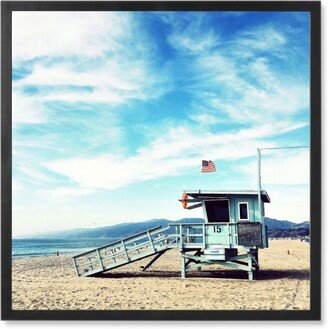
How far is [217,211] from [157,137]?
230 centimetres

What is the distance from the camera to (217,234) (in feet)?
39.0

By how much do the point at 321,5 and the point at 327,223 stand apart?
3257 mm

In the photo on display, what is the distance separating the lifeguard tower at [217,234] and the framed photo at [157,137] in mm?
75

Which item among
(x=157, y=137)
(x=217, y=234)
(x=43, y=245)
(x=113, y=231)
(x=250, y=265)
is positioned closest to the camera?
(x=157, y=137)

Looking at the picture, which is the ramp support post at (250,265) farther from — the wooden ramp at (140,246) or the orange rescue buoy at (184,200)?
the orange rescue buoy at (184,200)

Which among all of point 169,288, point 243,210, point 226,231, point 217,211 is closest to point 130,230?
point 169,288

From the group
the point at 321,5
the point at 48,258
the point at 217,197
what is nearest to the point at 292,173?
the point at 217,197

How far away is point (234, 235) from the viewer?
11.7m

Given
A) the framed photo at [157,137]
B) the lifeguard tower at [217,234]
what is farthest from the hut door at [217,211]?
the framed photo at [157,137]

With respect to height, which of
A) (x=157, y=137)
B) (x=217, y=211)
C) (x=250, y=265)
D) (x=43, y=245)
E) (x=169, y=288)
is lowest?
(x=169, y=288)

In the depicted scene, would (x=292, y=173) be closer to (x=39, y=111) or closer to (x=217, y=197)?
(x=217, y=197)

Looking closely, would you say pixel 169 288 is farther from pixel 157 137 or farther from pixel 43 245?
pixel 43 245

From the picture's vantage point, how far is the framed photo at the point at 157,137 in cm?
945

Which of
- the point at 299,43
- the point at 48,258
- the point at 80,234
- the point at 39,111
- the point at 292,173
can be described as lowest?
the point at 48,258
